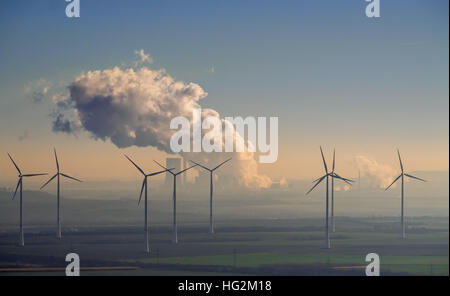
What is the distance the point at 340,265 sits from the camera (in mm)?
103000

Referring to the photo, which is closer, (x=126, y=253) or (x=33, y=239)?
(x=126, y=253)

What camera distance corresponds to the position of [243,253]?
12212 centimetres

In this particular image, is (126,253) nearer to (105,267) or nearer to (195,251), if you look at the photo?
(195,251)

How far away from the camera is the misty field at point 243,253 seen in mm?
97875

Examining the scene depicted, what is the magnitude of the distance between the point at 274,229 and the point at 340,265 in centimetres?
8954

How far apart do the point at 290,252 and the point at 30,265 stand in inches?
1697

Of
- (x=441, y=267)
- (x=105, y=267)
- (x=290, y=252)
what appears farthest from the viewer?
(x=290, y=252)

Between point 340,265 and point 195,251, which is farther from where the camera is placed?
point 195,251

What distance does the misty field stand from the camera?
97875mm
